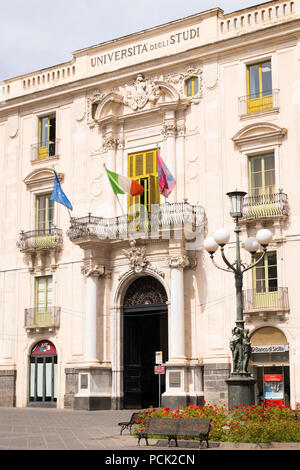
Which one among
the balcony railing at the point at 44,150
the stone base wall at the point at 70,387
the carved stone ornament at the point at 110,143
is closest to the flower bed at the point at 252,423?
the stone base wall at the point at 70,387

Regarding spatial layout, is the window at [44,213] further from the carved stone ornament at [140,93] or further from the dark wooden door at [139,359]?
the carved stone ornament at [140,93]

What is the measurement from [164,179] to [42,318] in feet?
31.5

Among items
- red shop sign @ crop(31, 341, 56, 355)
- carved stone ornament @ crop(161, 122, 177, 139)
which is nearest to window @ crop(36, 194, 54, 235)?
red shop sign @ crop(31, 341, 56, 355)

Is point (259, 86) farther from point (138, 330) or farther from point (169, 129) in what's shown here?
point (138, 330)

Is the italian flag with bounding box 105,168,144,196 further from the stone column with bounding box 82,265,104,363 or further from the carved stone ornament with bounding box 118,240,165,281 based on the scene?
the stone column with bounding box 82,265,104,363

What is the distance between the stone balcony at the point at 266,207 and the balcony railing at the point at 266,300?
287cm

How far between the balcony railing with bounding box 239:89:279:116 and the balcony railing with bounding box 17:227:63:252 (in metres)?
10.4

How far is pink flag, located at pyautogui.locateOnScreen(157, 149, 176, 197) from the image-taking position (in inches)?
1212

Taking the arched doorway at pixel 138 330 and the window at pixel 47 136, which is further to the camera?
the window at pixel 47 136

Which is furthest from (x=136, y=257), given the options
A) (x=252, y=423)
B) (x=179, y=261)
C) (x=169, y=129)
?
(x=252, y=423)

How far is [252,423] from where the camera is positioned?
16.2 metres

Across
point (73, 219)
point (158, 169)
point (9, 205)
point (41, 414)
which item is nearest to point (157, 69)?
point (158, 169)

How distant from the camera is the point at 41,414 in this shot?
96.8 feet

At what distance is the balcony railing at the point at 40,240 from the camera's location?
35.2 m
